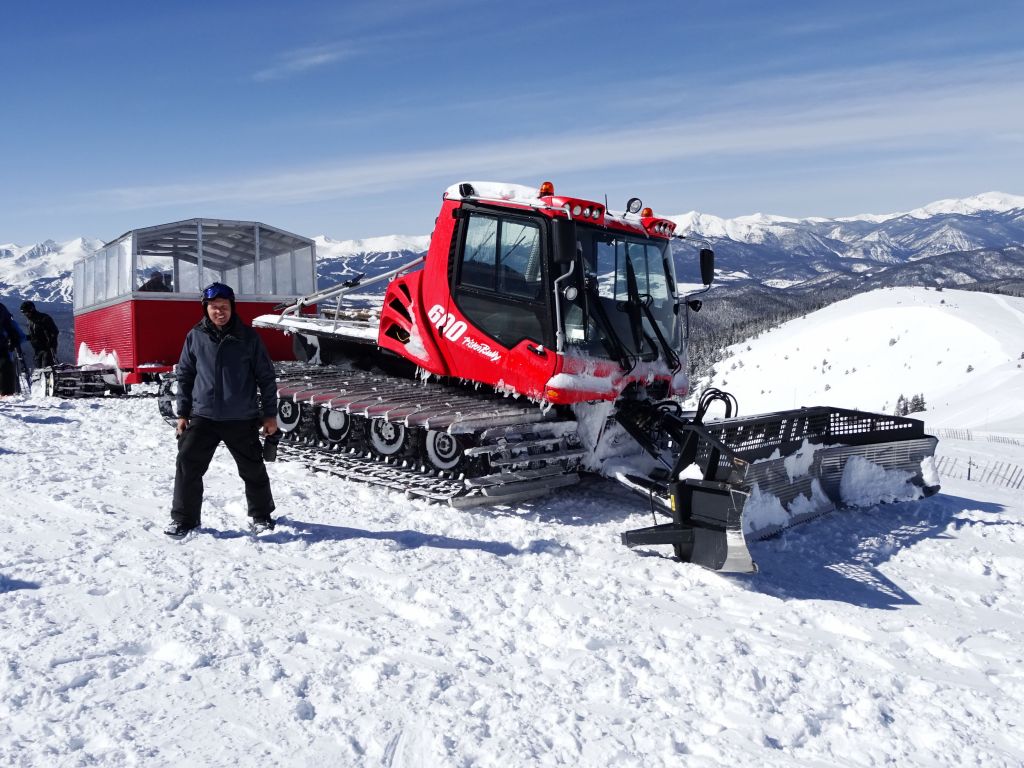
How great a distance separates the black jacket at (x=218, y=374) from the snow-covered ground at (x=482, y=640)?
0.90 metres

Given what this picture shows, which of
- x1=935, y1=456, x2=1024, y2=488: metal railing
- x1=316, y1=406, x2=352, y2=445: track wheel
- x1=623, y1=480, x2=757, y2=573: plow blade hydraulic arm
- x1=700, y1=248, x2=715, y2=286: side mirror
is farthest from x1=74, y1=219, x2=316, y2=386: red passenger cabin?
x1=935, y1=456, x2=1024, y2=488: metal railing

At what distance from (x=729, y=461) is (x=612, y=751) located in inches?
115

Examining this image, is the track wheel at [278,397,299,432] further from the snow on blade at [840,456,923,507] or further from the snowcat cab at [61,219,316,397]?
the snow on blade at [840,456,923,507]

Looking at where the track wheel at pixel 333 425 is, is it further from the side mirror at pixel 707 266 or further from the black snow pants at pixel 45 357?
the black snow pants at pixel 45 357

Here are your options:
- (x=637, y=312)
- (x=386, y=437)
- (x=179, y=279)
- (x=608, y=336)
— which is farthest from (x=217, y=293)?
(x=179, y=279)

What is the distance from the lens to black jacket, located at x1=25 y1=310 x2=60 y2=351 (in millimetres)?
16172

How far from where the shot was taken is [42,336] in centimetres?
1625

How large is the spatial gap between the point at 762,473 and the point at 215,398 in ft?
13.4

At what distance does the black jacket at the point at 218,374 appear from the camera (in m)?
5.57

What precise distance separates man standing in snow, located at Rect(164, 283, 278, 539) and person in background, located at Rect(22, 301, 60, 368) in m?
12.7

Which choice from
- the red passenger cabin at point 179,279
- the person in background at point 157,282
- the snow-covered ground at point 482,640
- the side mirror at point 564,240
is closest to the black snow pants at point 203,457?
the snow-covered ground at point 482,640

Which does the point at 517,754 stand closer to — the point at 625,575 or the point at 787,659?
the point at 787,659

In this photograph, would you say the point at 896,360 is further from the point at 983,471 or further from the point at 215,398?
the point at 215,398

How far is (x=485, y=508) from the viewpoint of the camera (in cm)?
679
